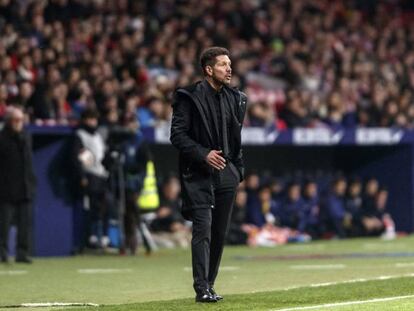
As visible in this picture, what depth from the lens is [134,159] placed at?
1844 centimetres

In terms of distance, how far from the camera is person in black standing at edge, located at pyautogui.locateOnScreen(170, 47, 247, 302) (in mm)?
10102

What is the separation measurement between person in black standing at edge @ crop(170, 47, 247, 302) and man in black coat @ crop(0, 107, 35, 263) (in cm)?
625

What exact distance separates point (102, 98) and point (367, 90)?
347 inches

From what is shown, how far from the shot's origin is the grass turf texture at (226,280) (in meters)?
10.4

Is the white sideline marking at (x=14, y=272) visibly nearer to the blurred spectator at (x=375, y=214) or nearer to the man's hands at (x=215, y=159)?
the man's hands at (x=215, y=159)

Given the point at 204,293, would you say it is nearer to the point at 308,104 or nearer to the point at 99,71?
the point at 99,71

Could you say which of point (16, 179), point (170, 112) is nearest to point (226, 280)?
point (16, 179)

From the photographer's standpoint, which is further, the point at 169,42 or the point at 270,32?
the point at 270,32

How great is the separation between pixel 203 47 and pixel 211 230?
14.7 metres

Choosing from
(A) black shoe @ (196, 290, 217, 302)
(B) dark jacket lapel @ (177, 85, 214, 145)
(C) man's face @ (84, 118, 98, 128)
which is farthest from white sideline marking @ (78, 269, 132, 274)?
(B) dark jacket lapel @ (177, 85, 214, 145)

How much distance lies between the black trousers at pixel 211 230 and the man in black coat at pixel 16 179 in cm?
620

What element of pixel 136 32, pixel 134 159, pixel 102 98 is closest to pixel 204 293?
pixel 134 159

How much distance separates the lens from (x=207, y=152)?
10.1 m

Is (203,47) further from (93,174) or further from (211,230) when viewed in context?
(211,230)
